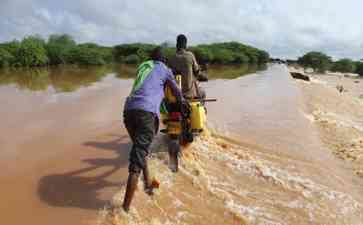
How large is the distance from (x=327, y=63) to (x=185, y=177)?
103m

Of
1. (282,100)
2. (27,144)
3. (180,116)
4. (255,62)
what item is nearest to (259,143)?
(180,116)

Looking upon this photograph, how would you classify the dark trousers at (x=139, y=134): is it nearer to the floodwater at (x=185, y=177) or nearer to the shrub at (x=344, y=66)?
the floodwater at (x=185, y=177)

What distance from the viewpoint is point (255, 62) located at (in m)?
103

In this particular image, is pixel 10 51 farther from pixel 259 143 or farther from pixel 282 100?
pixel 259 143

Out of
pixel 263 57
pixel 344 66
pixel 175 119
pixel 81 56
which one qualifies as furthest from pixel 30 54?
pixel 344 66

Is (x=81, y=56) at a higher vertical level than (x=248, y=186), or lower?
higher

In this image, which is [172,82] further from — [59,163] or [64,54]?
[64,54]

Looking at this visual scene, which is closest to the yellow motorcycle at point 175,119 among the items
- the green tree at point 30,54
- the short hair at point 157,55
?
the short hair at point 157,55

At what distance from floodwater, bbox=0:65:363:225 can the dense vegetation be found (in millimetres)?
93000

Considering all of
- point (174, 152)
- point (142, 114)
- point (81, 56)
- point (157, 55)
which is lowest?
point (174, 152)

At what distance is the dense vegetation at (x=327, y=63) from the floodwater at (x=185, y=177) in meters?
93.0

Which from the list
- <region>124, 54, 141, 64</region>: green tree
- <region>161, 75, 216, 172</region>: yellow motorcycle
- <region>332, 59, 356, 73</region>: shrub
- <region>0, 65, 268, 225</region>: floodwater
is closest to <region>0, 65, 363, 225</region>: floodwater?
<region>0, 65, 268, 225</region>: floodwater

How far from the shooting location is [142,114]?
421 cm

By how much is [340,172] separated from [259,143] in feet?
6.70
